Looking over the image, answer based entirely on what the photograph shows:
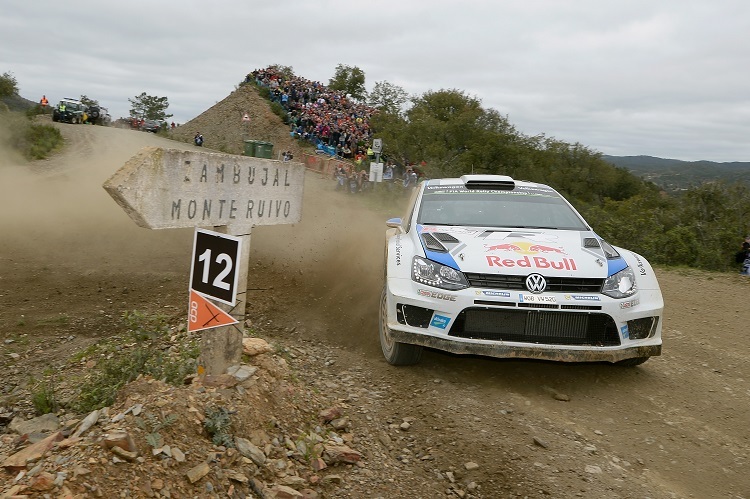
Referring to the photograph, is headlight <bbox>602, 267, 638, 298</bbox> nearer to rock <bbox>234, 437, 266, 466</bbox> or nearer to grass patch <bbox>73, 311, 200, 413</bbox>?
rock <bbox>234, 437, 266, 466</bbox>

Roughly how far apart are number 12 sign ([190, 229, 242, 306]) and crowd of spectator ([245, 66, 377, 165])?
26.1 meters

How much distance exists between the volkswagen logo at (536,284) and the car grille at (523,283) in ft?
0.12

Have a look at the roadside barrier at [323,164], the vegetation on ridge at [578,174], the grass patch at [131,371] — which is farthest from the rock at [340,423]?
the roadside barrier at [323,164]

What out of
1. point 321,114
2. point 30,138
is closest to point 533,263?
point 30,138

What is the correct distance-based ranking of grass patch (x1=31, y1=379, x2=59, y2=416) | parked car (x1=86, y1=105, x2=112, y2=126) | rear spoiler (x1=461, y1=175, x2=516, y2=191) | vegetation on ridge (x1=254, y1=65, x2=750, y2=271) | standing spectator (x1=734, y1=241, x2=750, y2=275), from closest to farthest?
grass patch (x1=31, y1=379, x2=59, y2=416), rear spoiler (x1=461, y1=175, x2=516, y2=191), standing spectator (x1=734, y1=241, x2=750, y2=275), vegetation on ridge (x1=254, y1=65, x2=750, y2=271), parked car (x1=86, y1=105, x2=112, y2=126)

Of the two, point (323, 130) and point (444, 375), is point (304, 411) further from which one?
point (323, 130)

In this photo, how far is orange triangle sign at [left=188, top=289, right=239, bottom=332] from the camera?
3900 mm

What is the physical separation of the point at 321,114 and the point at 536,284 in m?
36.5

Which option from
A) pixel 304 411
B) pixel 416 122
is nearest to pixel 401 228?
pixel 304 411

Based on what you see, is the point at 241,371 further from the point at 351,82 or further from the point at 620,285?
the point at 351,82

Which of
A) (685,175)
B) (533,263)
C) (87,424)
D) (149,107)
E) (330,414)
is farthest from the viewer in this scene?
(685,175)

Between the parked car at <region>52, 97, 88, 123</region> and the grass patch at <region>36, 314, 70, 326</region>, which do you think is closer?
the grass patch at <region>36, 314, 70, 326</region>

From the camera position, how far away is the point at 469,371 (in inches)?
217

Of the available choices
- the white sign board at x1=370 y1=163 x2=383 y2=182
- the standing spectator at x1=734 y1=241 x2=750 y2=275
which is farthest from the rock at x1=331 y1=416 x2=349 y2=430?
the white sign board at x1=370 y1=163 x2=383 y2=182
